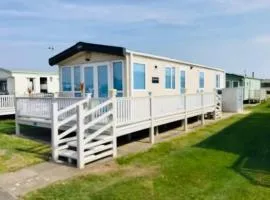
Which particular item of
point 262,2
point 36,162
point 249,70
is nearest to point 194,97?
point 262,2

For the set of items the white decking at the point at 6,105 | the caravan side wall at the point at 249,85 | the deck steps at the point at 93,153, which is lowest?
the deck steps at the point at 93,153

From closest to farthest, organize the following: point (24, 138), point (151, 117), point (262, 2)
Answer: point (151, 117), point (24, 138), point (262, 2)

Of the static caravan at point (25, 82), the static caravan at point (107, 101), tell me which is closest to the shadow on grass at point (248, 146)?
the static caravan at point (107, 101)

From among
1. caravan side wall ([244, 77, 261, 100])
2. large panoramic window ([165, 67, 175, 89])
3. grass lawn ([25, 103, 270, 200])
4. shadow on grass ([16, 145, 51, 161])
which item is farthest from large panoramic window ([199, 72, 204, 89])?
caravan side wall ([244, 77, 261, 100])

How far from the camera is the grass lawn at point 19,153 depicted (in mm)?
6481

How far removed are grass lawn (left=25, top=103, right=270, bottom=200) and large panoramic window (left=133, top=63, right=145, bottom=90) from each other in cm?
294

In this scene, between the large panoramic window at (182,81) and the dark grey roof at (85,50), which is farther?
the large panoramic window at (182,81)

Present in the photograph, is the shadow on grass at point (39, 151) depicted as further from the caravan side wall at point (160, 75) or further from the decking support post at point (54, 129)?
the caravan side wall at point (160, 75)

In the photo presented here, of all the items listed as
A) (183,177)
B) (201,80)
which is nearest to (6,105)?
(201,80)

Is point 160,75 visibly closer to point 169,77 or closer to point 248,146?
point 169,77

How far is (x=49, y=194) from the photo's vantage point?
468 centimetres

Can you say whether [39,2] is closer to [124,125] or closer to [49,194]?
[124,125]

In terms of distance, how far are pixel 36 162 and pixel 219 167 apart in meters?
4.21

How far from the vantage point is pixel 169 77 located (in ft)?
41.3
